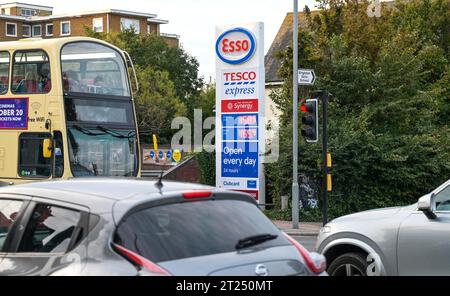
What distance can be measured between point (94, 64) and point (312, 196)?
34.9 ft

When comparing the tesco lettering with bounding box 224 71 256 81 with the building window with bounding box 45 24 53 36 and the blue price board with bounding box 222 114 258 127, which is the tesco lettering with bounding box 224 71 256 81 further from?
the building window with bounding box 45 24 53 36

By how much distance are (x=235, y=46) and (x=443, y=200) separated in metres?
19.0

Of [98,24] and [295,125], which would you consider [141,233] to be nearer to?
[295,125]

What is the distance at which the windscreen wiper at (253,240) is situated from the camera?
517 centimetres

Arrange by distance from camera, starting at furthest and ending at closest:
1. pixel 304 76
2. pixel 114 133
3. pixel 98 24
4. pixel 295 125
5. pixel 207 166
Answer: pixel 98 24 < pixel 207 166 < pixel 295 125 < pixel 304 76 < pixel 114 133

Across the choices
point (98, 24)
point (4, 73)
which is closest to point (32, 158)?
point (4, 73)

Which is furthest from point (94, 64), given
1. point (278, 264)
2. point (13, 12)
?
point (13, 12)

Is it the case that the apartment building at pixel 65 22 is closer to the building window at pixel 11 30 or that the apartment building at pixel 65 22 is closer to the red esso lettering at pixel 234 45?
the building window at pixel 11 30

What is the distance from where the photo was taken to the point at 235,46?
2680 centimetres

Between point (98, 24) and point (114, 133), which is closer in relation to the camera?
point (114, 133)

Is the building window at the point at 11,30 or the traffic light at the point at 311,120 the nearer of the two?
the traffic light at the point at 311,120

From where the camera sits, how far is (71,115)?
17.9 m

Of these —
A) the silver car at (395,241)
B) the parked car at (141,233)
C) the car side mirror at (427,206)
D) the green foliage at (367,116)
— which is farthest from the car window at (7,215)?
the green foliage at (367,116)

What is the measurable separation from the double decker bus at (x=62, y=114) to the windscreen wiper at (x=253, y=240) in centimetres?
1284
